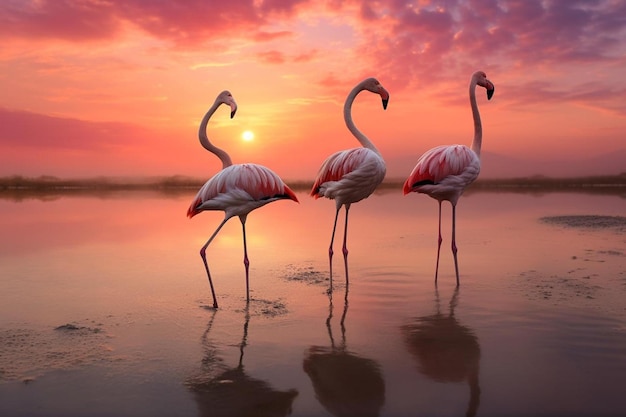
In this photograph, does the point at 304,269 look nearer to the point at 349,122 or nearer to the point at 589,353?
the point at 349,122

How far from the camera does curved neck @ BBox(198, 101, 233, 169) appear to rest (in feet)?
22.1

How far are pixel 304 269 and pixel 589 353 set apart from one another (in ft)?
15.3

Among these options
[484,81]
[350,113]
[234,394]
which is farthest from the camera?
[484,81]

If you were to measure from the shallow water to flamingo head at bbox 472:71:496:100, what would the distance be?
2749 mm

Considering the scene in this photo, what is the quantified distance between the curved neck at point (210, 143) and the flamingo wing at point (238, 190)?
1.85 feet

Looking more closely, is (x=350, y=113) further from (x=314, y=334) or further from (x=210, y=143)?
(x=314, y=334)

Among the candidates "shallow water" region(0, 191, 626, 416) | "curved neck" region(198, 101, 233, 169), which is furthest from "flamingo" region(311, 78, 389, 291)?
A: "curved neck" region(198, 101, 233, 169)

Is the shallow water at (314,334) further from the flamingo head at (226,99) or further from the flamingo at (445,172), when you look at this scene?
the flamingo head at (226,99)

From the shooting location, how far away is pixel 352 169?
695 cm

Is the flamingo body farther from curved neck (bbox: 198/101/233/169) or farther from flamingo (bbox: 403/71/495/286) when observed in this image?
curved neck (bbox: 198/101/233/169)

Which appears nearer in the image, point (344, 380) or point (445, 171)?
point (344, 380)

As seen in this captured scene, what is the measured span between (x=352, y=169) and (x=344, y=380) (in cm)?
368

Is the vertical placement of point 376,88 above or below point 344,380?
above

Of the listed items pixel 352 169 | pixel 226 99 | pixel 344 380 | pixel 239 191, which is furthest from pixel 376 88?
pixel 344 380
